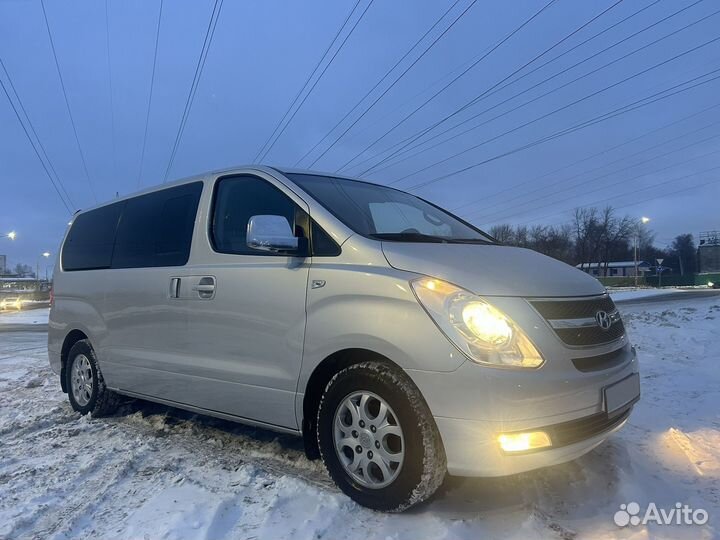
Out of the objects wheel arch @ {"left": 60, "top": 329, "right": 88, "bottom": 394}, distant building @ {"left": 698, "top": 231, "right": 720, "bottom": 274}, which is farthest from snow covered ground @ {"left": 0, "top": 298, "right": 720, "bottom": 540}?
distant building @ {"left": 698, "top": 231, "right": 720, "bottom": 274}

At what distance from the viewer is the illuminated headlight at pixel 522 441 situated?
2512mm

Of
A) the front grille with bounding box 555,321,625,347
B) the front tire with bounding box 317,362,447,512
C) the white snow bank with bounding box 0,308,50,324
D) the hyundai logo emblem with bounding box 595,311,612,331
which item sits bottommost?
the white snow bank with bounding box 0,308,50,324

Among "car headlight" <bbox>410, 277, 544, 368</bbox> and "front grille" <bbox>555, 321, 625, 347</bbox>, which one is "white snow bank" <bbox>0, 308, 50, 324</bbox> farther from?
"front grille" <bbox>555, 321, 625, 347</bbox>

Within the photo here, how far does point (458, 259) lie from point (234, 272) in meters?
1.56

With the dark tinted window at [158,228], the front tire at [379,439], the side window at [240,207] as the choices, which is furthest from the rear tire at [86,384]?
the front tire at [379,439]

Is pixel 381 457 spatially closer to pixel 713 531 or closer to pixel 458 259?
pixel 458 259

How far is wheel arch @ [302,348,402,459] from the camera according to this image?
117 inches

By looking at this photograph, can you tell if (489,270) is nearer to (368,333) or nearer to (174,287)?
(368,333)

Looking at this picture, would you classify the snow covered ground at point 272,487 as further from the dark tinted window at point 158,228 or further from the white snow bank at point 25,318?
the white snow bank at point 25,318

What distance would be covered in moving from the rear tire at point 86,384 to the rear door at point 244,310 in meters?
1.52

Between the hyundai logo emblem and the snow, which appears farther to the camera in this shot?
the snow

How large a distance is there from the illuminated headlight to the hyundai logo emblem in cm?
75

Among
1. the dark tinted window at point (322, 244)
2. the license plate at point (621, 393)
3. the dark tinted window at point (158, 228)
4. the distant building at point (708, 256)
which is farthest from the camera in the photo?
the distant building at point (708, 256)

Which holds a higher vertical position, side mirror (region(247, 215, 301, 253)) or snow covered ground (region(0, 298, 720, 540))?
side mirror (region(247, 215, 301, 253))
